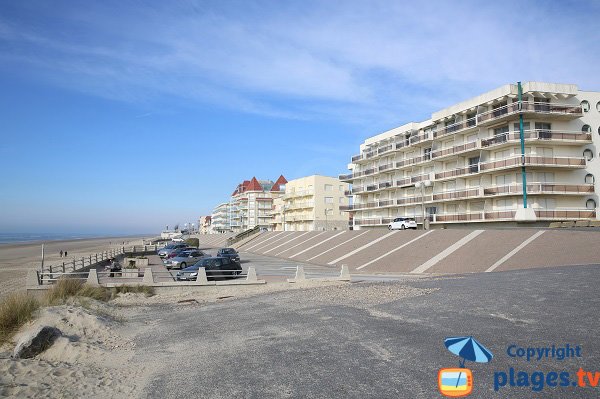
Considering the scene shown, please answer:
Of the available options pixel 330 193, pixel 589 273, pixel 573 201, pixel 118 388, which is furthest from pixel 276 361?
pixel 330 193

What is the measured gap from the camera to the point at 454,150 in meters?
48.6

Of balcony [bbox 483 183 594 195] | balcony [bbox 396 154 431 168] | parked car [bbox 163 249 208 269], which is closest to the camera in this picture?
parked car [bbox 163 249 208 269]

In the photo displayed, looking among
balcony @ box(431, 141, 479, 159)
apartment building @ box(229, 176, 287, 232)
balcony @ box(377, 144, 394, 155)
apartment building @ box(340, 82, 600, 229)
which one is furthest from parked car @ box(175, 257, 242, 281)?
apartment building @ box(229, 176, 287, 232)

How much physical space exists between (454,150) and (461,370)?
4711 cm

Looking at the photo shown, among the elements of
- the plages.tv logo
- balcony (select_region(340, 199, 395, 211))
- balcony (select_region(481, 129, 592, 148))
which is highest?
balcony (select_region(481, 129, 592, 148))

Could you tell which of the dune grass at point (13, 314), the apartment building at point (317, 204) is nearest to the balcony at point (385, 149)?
the apartment building at point (317, 204)

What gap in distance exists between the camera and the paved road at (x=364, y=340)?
605cm

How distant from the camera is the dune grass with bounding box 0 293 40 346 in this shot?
34.8 ft

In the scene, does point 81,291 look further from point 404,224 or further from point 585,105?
point 585,105

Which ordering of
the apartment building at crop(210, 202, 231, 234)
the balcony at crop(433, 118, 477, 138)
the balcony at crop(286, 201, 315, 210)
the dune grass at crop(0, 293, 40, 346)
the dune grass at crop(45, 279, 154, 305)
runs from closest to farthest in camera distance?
the dune grass at crop(0, 293, 40, 346) → the dune grass at crop(45, 279, 154, 305) → the balcony at crop(433, 118, 477, 138) → the balcony at crop(286, 201, 315, 210) → the apartment building at crop(210, 202, 231, 234)

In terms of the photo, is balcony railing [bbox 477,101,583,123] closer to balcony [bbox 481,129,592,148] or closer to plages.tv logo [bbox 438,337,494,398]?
balcony [bbox 481,129,592,148]

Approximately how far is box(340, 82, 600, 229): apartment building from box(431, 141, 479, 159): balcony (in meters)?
0.12

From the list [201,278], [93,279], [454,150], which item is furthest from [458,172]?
[93,279]

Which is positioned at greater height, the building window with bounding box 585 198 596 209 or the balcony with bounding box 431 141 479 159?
the balcony with bounding box 431 141 479 159
